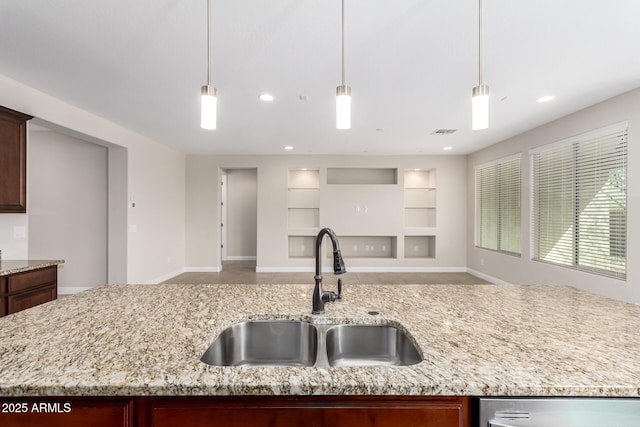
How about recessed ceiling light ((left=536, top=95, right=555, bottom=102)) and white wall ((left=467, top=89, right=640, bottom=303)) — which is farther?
recessed ceiling light ((left=536, top=95, right=555, bottom=102))

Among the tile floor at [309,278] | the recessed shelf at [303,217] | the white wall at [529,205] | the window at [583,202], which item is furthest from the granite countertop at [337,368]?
the recessed shelf at [303,217]

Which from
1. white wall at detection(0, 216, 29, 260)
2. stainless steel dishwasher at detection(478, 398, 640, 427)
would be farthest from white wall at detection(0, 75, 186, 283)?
stainless steel dishwasher at detection(478, 398, 640, 427)

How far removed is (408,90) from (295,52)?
139cm

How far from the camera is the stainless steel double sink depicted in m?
1.39

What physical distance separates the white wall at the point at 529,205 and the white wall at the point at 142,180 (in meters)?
6.26

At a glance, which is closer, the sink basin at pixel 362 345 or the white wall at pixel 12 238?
the sink basin at pixel 362 345

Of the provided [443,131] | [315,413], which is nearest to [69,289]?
[315,413]

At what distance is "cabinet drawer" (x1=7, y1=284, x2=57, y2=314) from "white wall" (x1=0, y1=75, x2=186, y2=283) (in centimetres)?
70

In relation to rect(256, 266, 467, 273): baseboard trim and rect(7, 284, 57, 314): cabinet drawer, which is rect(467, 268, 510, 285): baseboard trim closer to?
rect(256, 266, 467, 273): baseboard trim

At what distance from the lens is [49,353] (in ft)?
3.32

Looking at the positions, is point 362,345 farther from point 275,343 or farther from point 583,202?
point 583,202

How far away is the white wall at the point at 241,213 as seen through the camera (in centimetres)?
888

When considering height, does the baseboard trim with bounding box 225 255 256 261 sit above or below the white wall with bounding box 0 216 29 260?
below

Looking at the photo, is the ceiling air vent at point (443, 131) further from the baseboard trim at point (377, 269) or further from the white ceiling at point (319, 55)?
the baseboard trim at point (377, 269)
